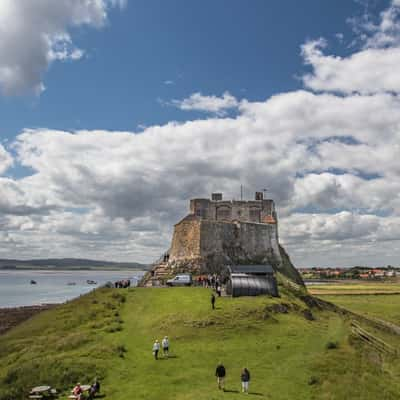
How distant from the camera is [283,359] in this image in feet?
86.8

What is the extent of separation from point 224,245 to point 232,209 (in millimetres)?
16670

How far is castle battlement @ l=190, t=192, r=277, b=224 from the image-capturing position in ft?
267

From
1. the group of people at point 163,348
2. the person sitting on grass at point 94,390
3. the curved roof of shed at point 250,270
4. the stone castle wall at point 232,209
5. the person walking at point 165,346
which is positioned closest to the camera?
the person sitting on grass at point 94,390

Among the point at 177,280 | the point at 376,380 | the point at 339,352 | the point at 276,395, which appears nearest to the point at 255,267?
the point at 177,280

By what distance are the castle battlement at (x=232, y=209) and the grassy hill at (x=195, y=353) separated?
3919 centimetres

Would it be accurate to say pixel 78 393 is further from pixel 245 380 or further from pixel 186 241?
pixel 186 241

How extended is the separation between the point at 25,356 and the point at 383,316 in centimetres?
5111

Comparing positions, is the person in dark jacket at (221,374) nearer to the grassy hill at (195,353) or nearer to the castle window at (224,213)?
the grassy hill at (195,353)

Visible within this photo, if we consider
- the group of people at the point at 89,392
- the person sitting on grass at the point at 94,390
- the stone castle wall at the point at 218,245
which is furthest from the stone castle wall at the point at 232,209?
the group of people at the point at 89,392

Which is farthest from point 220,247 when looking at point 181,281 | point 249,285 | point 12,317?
point 12,317

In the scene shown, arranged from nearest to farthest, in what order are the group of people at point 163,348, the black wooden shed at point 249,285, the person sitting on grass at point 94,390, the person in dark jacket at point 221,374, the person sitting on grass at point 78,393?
the person sitting on grass at point 78,393
the person sitting on grass at point 94,390
the person in dark jacket at point 221,374
the group of people at point 163,348
the black wooden shed at point 249,285

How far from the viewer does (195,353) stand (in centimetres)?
2756

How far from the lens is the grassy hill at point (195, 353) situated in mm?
22016

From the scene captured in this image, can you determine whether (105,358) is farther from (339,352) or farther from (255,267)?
(255,267)
